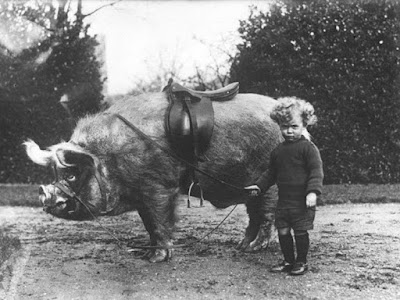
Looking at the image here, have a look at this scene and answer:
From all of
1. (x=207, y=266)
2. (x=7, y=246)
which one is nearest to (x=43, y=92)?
(x=7, y=246)

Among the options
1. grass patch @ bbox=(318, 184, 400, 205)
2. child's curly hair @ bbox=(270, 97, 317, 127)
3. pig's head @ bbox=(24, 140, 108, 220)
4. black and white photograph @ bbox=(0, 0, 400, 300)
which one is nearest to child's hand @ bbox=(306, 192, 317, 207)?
black and white photograph @ bbox=(0, 0, 400, 300)

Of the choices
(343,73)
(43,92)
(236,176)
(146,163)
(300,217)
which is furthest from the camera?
(43,92)

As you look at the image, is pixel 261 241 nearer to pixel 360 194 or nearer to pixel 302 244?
pixel 302 244

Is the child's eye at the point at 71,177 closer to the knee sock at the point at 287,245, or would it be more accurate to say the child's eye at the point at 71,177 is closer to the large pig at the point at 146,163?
the large pig at the point at 146,163

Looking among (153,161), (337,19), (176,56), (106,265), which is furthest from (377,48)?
(176,56)

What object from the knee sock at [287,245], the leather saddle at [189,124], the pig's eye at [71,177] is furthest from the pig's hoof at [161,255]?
the knee sock at [287,245]

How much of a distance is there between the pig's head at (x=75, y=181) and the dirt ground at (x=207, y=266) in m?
0.51

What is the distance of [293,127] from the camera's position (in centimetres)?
398

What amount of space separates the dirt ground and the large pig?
41 cm

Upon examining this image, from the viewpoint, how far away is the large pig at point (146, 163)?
441 cm

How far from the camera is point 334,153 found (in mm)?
9430

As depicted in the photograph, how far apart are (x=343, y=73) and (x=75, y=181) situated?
6.28 m

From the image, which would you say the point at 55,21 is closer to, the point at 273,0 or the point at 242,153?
the point at 273,0

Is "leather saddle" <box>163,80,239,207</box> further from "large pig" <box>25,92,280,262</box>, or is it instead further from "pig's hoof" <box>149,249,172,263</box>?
"pig's hoof" <box>149,249,172,263</box>
